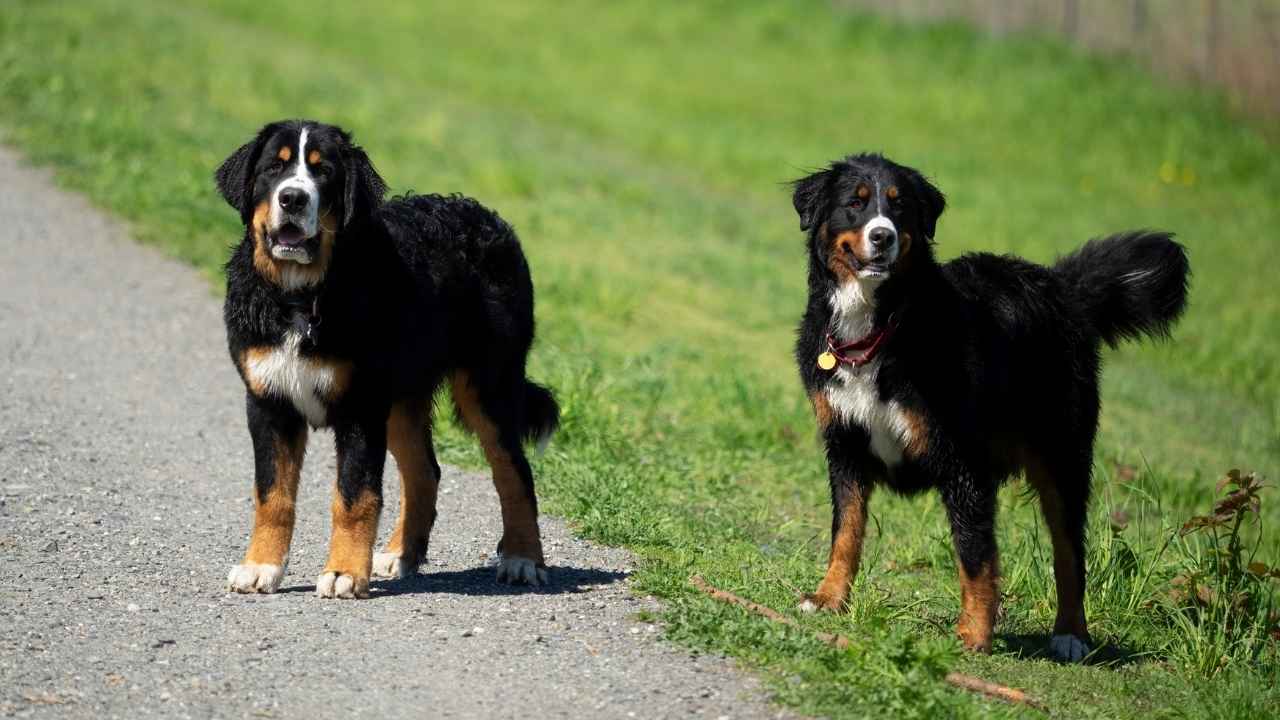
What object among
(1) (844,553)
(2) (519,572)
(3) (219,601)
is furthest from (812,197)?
(3) (219,601)

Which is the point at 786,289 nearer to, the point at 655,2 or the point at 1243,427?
the point at 1243,427

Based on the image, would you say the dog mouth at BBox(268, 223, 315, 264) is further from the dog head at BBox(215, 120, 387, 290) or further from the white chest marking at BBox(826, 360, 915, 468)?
the white chest marking at BBox(826, 360, 915, 468)

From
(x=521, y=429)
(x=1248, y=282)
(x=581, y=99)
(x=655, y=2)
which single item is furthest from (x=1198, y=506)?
(x=655, y=2)

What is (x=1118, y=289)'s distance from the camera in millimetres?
8273

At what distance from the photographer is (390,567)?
758 cm

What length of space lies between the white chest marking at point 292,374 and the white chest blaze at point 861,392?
83.6 inches

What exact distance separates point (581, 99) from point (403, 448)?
16.3 metres

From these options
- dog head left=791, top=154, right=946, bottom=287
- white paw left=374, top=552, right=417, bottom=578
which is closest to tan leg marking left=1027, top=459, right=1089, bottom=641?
dog head left=791, top=154, right=946, bottom=287

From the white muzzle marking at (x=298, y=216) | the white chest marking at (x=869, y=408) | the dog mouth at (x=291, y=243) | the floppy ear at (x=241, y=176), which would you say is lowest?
the white chest marking at (x=869, y=408)

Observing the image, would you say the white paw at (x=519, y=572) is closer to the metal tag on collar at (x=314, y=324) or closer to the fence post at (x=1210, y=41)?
the metal tag on collar at (x=314, y=324)

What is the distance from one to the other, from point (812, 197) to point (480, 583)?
2.28m

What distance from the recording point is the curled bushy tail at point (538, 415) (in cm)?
810

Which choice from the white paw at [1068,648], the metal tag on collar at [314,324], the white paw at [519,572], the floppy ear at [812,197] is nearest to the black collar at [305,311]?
the metal tag on collar at [314,324]

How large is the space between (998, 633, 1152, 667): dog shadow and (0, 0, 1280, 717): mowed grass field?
0.09 feet
